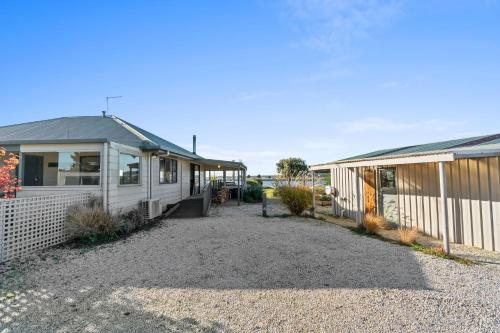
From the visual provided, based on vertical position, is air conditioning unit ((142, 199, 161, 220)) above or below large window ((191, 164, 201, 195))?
below

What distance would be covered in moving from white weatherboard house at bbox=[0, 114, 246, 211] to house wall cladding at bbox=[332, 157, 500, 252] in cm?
978

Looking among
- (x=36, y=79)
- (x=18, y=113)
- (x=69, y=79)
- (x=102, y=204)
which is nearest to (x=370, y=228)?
(x=102, y=204)

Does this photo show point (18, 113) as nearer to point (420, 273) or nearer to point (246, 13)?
point (246, 13)

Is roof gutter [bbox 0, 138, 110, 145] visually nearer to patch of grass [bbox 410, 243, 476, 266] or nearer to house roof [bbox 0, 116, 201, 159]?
house roof [bbox 0, 116, 201, 159]

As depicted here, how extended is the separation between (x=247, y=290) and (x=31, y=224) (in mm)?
5770

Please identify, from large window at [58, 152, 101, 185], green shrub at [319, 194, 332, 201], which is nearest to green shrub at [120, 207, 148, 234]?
large window at [58, 152, 101, 185]

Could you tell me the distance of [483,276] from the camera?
4527 mm

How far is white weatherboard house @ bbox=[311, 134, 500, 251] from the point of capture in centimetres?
604

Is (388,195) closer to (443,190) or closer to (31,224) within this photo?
(443,190)

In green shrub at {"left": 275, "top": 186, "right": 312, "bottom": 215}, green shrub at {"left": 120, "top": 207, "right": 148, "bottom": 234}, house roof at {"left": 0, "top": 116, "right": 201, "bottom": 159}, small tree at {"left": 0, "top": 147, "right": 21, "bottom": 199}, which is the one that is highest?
house roof at {"left": 0, "top": 116, "right": 201, "bottom": 159}

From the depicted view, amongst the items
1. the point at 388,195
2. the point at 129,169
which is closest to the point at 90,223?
the point at 129,169

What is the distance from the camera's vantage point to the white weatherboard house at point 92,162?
8.35m

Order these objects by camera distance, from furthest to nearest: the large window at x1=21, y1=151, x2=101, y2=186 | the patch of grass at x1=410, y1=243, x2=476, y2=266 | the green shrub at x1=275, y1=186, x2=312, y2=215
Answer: the green shrub at x1=275, y1=186, x2=312, y2=215 < the large window at x1=21, y1=151, x2=101, y2=186 < the patch of grass at x1=410, y1=243, x2=476, y2=266

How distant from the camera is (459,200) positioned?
6871 mm
